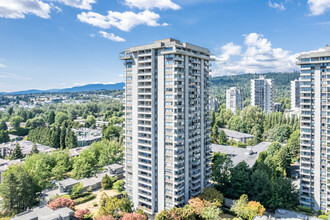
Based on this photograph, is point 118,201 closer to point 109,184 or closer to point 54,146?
point 109,184

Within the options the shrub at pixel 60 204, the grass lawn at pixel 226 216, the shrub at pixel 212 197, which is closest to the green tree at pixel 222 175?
the grass lawn at pixel 226 216

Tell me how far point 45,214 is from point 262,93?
126 meters

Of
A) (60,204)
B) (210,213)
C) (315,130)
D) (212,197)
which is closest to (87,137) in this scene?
(60,204)

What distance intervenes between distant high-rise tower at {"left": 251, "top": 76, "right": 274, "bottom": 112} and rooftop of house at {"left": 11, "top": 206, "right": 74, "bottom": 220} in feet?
393

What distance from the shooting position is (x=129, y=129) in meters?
46.1

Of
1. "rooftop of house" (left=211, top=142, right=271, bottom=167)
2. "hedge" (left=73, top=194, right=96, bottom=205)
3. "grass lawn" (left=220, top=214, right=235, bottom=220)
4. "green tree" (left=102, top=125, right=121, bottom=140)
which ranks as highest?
"green tree" (left=102, top=125, right=121, bottom=140)

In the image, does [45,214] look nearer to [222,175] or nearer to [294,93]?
[222,175]

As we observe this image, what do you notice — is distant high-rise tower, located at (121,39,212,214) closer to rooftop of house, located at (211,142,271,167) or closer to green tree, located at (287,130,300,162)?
rooftop of house, located at (211,142,271,167)

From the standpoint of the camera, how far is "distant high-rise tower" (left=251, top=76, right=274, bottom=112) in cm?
13380

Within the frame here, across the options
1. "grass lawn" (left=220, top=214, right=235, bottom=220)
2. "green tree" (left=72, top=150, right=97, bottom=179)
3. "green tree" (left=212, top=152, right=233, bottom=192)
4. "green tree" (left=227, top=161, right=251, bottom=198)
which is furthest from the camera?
"green tree" (left=72, top=150, right=97, bottom=179)

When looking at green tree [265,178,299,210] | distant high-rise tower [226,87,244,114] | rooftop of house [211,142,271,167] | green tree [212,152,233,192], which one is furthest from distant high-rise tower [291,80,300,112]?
green tree [212,152,233,192]

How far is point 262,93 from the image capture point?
5335 inches

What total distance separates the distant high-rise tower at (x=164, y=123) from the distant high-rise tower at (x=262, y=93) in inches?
3848

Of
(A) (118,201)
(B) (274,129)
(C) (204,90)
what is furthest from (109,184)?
(B) (274,129)
